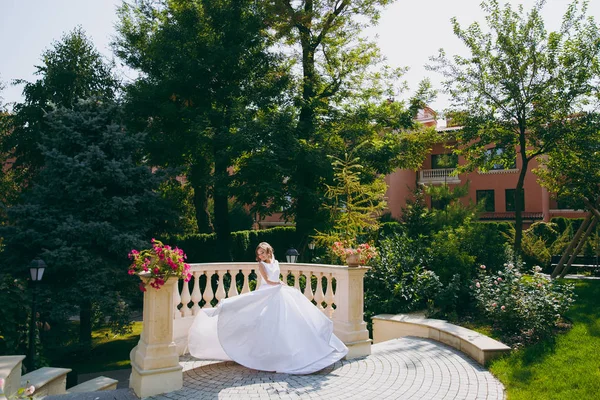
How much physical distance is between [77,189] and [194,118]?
6292 millimetres

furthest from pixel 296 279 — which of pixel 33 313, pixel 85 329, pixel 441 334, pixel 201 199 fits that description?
pixel 201 199

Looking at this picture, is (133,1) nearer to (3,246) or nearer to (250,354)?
(3,246)

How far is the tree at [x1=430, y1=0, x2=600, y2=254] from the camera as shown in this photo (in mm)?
13469

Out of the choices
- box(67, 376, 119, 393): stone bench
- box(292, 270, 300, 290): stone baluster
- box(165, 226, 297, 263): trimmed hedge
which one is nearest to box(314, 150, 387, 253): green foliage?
box(292, 270, 300, 290): stone baluster

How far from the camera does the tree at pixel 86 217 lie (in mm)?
11195

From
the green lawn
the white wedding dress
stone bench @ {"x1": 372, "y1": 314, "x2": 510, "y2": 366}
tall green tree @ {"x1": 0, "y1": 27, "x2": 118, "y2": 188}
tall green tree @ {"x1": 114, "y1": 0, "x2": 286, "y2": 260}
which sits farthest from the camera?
tall green tree @ {"x1": 0, "y1": 27, "x2": 118, "y2": 188}

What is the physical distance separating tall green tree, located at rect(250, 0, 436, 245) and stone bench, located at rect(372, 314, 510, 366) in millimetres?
6986

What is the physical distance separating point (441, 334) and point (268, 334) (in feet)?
12.1

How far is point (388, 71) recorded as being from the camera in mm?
20062

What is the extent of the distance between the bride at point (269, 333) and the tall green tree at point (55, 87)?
13.6m

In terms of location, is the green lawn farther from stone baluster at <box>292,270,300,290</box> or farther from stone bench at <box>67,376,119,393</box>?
stone bench at <box>67,376,119,393</box>

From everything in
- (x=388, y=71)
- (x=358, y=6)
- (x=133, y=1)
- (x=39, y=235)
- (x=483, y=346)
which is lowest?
(x=483, y=346)

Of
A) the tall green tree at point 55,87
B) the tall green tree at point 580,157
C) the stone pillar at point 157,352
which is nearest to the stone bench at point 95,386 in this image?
the stone pillar at point 157,352

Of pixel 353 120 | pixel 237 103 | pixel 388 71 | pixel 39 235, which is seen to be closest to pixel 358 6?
pixel 388 71
